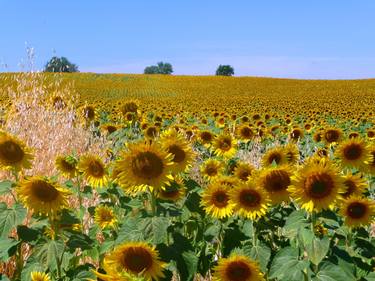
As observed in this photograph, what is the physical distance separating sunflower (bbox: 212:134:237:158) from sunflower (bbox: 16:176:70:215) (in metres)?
2.30

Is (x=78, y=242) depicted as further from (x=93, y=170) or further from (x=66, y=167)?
(x=66, y=167)

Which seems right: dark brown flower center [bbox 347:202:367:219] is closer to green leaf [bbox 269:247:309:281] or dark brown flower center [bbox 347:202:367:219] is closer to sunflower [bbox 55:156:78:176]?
green leaf [bbox 269:247:309:281]

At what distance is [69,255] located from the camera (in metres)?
2.66

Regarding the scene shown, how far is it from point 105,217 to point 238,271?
51.5 inches

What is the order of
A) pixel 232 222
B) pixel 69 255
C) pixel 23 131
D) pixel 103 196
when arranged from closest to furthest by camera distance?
pixel 69 255 → pixel 232 222 → pixel 103 196 → pixel 23 131

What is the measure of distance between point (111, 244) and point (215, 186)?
64 centimetres

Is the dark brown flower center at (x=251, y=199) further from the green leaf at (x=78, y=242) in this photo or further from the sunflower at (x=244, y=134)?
the sunflower at (x=244, y=134)

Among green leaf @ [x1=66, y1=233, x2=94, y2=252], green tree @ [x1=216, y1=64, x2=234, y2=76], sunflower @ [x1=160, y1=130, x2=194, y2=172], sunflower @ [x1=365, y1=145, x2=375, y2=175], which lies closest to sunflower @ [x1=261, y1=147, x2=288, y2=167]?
sunflower @ [x1=365, y1=145, x2=375, y2=175]

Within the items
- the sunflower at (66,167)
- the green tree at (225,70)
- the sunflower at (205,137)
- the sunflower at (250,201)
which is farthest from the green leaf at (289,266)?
the green tree at (225,70)

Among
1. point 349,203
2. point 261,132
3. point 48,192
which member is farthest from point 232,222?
point 261,132

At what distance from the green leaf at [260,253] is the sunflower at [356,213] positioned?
1.60 ft

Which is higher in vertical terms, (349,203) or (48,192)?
(48,192)

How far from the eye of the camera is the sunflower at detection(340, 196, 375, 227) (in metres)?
2.85

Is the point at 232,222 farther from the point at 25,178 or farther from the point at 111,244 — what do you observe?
the point at 25,178
